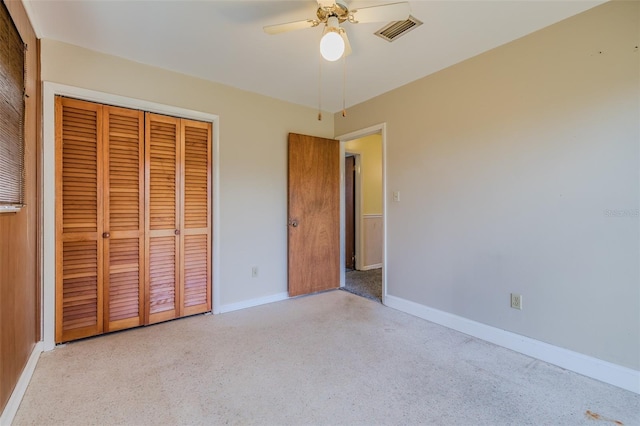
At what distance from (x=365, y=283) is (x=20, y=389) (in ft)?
11.6

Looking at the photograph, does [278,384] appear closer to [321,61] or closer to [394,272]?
[394,272]

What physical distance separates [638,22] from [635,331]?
6.23 feet

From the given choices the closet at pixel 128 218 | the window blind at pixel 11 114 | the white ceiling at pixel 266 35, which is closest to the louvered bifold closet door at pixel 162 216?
the closet at pixel 128 218

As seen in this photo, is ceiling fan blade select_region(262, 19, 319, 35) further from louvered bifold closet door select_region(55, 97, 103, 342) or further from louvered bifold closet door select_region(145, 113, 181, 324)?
louvered bifold closet door select_region(55, 97, 103, 342)

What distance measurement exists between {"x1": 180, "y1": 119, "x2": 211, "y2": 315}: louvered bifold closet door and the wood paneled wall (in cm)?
105

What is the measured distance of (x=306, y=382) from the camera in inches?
73.0

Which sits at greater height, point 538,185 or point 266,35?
point 266,35

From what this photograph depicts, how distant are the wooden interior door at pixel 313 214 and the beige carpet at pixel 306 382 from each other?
103cm

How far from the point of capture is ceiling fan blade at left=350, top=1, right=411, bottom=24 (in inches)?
62.7

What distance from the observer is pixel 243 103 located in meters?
3.23

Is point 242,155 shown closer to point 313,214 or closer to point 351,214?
point 313,214

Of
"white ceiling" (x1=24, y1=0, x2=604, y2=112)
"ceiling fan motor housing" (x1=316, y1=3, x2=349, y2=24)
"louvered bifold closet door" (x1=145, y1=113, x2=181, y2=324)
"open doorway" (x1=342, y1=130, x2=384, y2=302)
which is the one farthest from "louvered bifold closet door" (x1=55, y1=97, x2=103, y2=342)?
"open doorway" (x1=342, y1=130, x2=384, y2=302)

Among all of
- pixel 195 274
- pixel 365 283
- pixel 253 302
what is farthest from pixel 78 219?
pixel 365 283

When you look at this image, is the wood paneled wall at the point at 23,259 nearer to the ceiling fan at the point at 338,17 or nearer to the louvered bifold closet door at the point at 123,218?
the louvered bifold closet door at the point at 123,218
